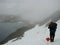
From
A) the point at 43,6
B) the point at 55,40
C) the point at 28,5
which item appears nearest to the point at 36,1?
the point at 28,5

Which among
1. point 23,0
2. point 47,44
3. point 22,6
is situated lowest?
point 47,44

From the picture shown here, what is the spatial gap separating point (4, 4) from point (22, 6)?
2226 mm

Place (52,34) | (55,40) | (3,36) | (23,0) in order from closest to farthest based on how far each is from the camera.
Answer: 1. (52,34)
2. (55,40)
3. (3,36)
4. (23,0)

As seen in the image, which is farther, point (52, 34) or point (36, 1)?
point (36, 1)

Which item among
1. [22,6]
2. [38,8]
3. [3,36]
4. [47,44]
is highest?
[22,6]

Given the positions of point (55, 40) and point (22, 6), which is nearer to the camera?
point (55, 40)

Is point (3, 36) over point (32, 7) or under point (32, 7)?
under

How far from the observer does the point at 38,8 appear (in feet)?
65.1

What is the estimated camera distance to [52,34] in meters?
5.99

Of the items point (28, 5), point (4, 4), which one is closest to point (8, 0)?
point (4, 4)

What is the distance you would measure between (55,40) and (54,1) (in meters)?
14.2

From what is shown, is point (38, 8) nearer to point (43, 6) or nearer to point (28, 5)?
point (43, 6)

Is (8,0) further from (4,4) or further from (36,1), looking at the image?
(36,1)

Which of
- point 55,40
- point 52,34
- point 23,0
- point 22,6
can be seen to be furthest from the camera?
point 23,0
